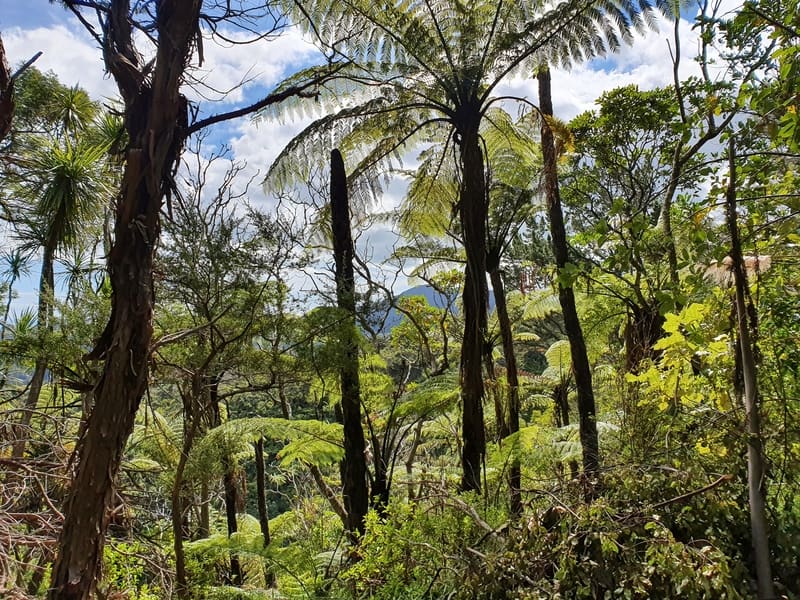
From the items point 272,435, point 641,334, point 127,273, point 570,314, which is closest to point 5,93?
point 127,273

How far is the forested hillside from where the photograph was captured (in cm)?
153

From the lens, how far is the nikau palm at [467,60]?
4309 millimetres

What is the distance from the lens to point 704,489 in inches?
59.4

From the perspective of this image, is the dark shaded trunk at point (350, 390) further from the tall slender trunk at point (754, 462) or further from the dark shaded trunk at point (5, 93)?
the tall slender trunk at point (754, 462)

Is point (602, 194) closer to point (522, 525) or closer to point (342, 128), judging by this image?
point (342, 128)

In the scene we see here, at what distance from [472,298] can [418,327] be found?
1.68 meters

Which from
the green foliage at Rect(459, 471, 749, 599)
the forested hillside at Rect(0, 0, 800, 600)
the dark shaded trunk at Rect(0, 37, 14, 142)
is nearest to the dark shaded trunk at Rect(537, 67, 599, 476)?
the forested hillside at Rect(0, 0, 800, 600)

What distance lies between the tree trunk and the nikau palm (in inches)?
115

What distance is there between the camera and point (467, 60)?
178 inches

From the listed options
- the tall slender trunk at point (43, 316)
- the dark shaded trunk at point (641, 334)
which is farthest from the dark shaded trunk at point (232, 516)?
the dark shaded trunk at point (641, 334)

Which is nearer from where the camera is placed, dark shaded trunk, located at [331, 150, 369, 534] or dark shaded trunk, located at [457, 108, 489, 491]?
dark shaded trunk, located at [457, 108, 489, 491]

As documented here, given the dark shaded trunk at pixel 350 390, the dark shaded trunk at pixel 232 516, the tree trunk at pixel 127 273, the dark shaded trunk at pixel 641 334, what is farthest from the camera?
the dark shaded trunk at pixel 232 516

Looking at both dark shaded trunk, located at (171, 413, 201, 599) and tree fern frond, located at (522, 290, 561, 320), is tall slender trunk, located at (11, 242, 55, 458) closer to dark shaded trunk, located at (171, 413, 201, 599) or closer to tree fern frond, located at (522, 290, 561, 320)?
dark shaded trunk, located at (171, 413, 201, 599)

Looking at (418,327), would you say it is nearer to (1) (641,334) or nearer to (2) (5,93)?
(1) (641,334)
